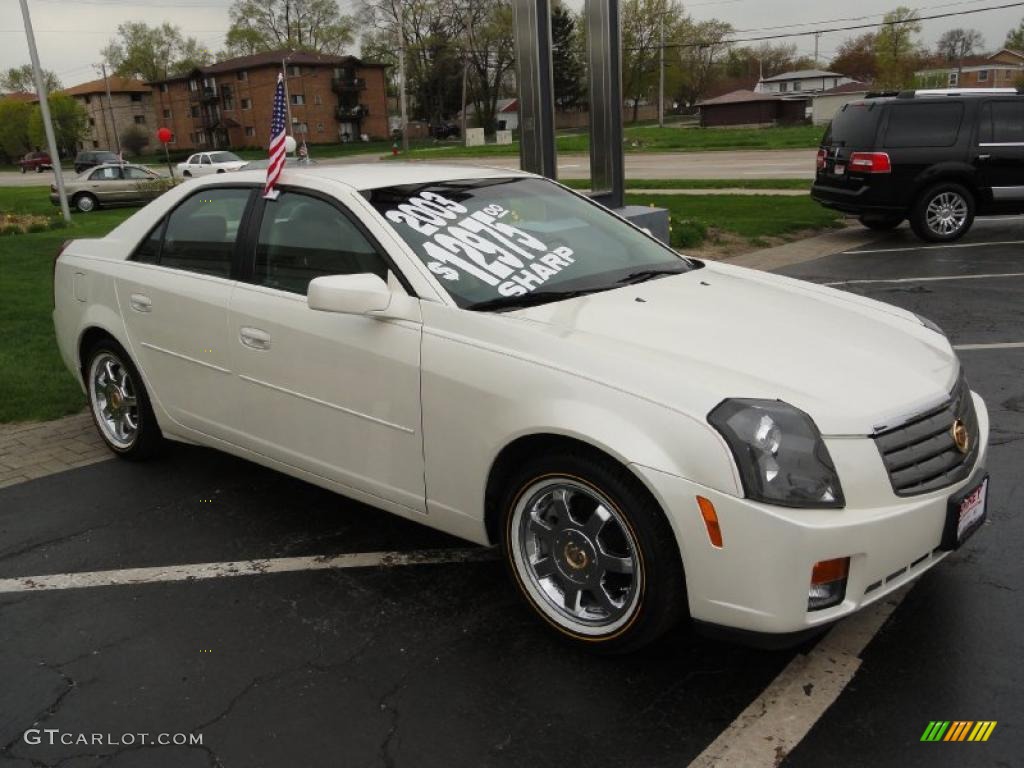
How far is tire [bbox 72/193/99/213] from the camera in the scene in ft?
90.8

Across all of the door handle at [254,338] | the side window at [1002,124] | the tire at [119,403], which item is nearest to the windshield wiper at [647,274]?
the door handle at [254,338]

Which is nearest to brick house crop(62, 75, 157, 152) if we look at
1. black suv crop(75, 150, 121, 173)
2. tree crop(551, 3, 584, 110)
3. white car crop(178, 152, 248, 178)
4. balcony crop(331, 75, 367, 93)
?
balcony crop(331, 75, 367, 93)

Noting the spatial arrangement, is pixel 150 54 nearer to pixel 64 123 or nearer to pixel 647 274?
pixel 64 123

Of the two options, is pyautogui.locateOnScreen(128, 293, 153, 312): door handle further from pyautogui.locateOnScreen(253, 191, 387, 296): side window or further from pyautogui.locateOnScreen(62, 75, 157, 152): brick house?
pyautogui.locateOnScreen(62, 75, 157, 152): brick house

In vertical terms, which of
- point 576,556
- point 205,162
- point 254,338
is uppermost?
point 254,338

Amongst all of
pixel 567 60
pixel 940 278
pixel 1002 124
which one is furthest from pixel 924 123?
pixel 567 60

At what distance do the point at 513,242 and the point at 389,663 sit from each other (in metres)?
1.76

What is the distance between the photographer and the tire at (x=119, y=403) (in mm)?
4930

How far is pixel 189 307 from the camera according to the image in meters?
4.36

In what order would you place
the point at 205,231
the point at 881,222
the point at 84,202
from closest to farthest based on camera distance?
the point at 205,231 < the point at 881,222 < the point at 84,202

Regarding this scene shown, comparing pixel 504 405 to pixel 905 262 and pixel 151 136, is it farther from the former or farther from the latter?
pixel 151 136

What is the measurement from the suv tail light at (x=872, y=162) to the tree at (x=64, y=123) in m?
87.1

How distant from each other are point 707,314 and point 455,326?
960 mm

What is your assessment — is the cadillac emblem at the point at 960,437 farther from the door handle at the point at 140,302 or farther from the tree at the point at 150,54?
the tree at the point at 150,54
